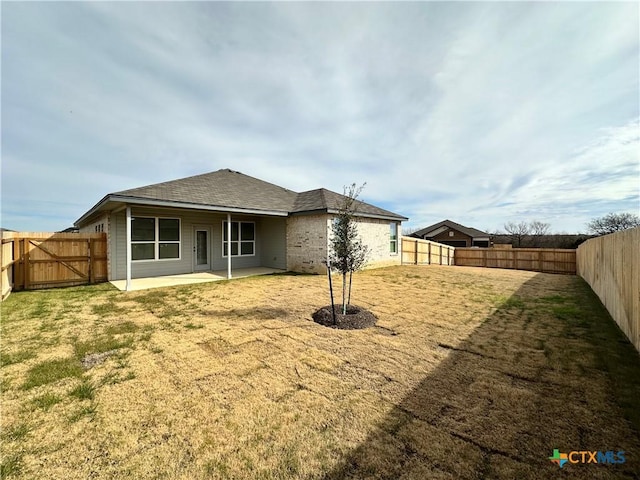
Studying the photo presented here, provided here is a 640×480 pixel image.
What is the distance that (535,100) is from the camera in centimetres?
920

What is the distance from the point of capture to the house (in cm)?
1012

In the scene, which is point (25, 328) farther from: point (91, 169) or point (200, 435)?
point (91, 169)

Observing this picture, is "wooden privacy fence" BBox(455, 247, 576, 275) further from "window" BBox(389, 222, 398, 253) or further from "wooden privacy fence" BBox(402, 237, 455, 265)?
"window" BBox(389, 222, 398, 253)

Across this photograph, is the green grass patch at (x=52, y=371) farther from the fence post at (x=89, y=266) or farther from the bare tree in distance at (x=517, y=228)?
the bare tree in distance at (x=517, y=228)

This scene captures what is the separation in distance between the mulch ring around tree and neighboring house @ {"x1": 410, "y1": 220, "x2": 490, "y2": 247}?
2850 cm

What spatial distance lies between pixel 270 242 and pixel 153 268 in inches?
221

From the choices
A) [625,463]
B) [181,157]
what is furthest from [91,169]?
[625,463]

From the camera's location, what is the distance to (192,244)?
12.1m

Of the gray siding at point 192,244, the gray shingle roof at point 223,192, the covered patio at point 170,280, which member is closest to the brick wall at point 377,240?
the gray shingle roof at point 223,192

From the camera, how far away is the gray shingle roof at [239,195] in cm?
995

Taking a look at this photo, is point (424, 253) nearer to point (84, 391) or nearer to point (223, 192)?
point (223, 192)

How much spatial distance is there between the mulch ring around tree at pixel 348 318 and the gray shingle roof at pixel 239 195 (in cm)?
396

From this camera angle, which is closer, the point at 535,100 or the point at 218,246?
the point at 535,100

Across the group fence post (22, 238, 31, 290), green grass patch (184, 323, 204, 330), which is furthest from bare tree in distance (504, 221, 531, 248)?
fence post (22, 238, 31, 290)
